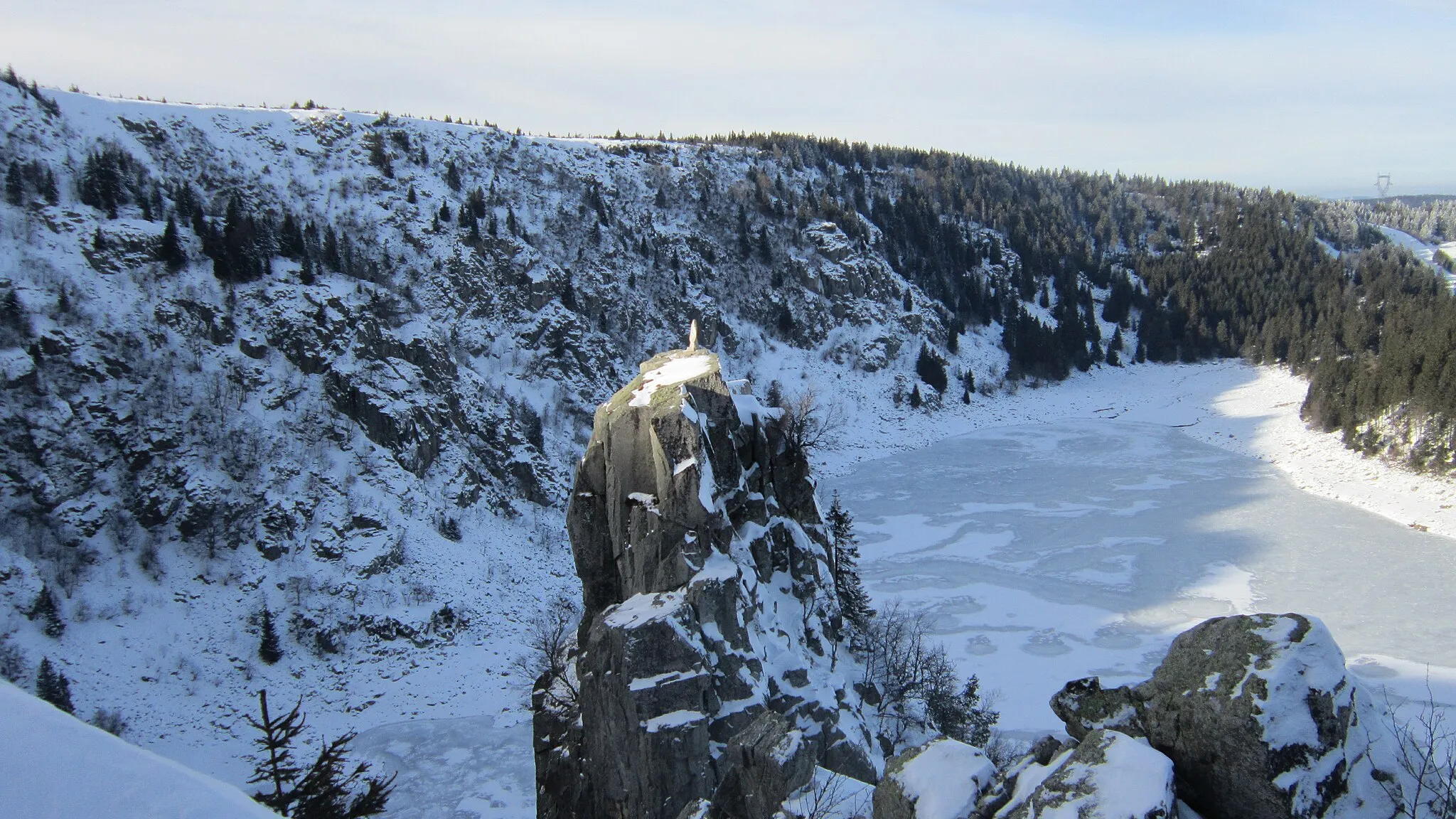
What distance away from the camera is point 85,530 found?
2391 centimetres

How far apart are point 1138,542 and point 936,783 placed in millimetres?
30273

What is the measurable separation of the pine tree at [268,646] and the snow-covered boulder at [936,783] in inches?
875

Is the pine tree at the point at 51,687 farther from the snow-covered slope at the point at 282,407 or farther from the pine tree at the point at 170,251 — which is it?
the pine tree at the point at 170,251

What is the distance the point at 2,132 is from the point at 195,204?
25.6ft

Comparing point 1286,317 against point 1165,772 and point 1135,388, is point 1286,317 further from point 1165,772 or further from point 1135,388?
point 1165,772

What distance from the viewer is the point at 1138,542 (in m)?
32.5

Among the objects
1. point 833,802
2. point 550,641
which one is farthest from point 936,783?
point 550,641

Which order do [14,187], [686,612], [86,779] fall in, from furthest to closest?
[14,187] → [686,612] → [86,779]

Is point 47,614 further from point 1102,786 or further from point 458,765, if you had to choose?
point 1102,786

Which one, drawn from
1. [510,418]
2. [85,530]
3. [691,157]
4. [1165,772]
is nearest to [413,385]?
[510,418]

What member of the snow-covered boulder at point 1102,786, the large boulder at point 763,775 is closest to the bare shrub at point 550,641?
the large boulder at point 763,775

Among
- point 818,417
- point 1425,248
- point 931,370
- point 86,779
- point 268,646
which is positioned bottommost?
point 268,646

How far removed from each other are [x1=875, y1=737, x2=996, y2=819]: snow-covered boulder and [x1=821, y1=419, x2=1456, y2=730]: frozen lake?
592 inches

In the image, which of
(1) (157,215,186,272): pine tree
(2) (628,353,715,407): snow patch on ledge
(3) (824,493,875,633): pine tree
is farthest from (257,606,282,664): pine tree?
(3) (824,493,875,633): pine tree
